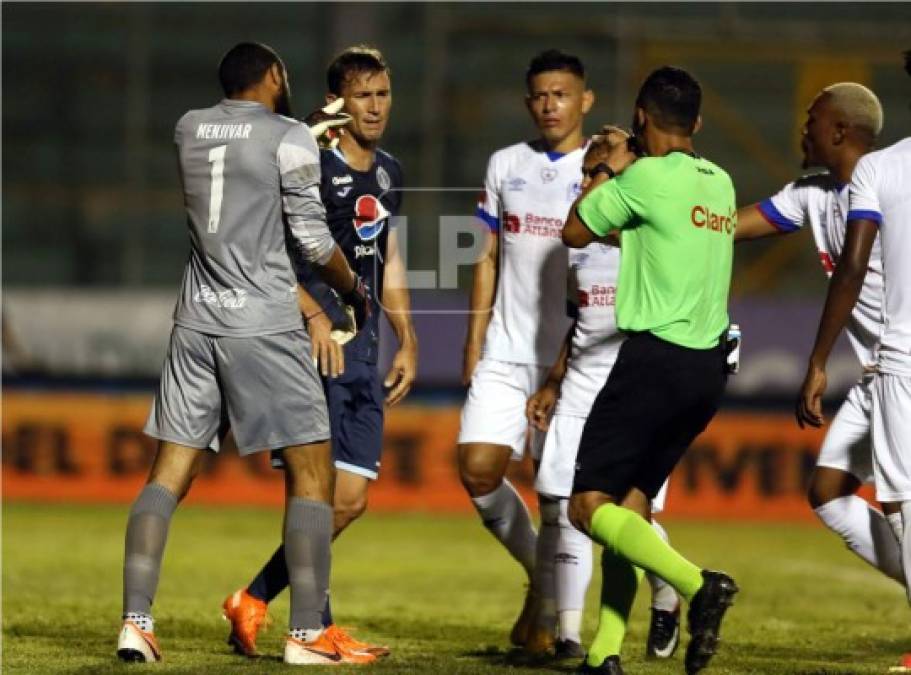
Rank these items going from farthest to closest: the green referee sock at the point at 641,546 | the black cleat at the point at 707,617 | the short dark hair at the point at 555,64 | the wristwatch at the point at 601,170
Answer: the short dark hair at the point at 555,64
the wristwatch at the point at 601,170
the green referee sock at the point at 641,546
the black cleat at the point at 707,617

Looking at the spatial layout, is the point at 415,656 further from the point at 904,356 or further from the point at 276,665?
the point at 904,356

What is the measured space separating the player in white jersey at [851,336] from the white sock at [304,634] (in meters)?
2.21

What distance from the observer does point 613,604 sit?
680 cm

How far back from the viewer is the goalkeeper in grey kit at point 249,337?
6.99 metres

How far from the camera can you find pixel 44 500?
1870 cm

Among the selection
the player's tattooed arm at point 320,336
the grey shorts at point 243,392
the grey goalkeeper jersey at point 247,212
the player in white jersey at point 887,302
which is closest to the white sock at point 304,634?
the grey shorts at point 243,392

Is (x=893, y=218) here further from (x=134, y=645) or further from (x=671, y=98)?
(x=134, y=645)

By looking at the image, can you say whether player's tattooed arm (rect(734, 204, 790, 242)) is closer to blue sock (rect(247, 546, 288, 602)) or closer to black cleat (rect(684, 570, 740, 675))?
black cleat (rect(684, 570, 740, 675))

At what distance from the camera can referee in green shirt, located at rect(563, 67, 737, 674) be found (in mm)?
6621

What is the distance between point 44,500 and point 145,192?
18.2 ft

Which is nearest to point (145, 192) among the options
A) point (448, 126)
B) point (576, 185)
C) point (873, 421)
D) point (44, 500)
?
point (448, 126)

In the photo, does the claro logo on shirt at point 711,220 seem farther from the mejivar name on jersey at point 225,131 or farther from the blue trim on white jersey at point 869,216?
the mejivar name on jersey at point 225,131

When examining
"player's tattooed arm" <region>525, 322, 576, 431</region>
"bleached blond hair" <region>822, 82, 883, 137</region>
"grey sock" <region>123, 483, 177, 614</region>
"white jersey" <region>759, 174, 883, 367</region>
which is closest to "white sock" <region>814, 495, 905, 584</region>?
"white jersey" <region>759, 174, 883, 367</region>

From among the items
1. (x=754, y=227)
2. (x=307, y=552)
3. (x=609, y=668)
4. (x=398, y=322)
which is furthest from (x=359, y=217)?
(x=609, y=668)
